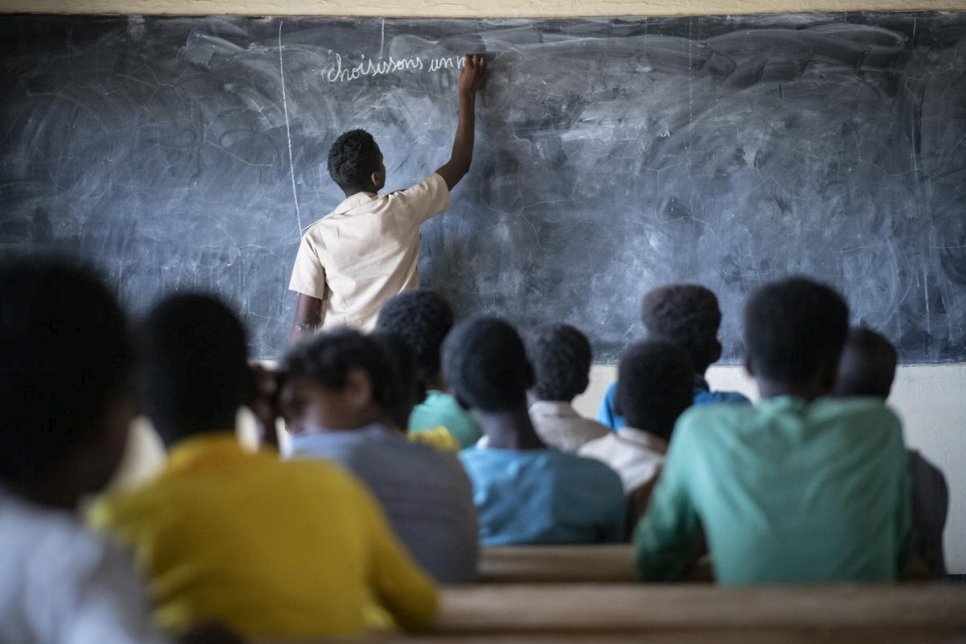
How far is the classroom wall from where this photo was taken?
4867 millimetres

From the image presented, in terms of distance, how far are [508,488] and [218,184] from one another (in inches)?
115

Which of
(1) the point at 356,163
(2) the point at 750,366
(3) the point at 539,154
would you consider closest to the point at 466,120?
(3) the point at 539,154

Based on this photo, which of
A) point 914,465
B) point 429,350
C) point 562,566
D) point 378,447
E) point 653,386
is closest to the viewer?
point 378,447

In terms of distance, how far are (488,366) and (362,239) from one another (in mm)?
2295

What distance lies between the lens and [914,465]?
2.60 meters

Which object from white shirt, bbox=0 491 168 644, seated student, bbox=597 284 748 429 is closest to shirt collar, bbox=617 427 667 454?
seated student, bbox=597 284 748 429

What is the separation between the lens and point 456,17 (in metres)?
4.89

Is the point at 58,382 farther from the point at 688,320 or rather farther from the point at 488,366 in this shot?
the point at 688,320

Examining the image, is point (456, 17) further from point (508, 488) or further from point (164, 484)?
point (164, 484)

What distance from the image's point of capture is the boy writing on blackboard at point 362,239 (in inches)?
186

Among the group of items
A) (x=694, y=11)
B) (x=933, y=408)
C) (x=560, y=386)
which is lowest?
(x=933, y=408)

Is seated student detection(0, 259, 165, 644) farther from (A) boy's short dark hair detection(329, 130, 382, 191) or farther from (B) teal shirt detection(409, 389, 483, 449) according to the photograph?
(A) boy's short dark hair detection(329, 130, 382, 191)

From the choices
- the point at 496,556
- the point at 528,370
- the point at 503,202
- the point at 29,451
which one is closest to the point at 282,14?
the point at 503,202

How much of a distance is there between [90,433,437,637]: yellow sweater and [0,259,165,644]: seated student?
155mm
